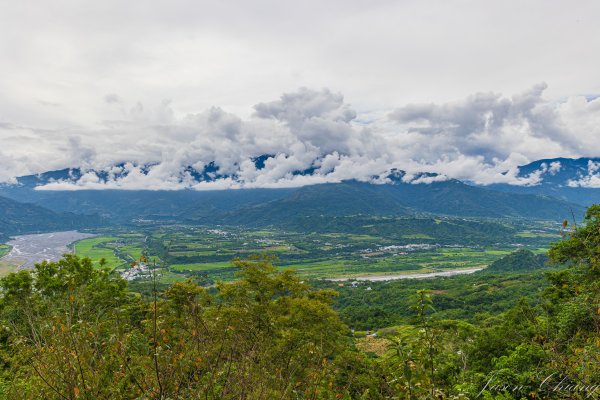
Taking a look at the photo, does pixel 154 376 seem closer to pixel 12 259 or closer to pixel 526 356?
pixel 526 356

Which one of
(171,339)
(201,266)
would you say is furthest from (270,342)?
(201,266)

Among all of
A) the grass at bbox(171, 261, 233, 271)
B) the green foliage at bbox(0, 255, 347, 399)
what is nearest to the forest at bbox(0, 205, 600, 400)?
the green foliage at bbox(0, 255, 347, 399)

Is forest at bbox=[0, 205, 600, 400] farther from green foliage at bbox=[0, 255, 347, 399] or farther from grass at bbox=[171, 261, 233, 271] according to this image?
grass at bbox=[171, 261, 233, 271]

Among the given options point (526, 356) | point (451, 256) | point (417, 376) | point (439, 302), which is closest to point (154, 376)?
point (417, 376)

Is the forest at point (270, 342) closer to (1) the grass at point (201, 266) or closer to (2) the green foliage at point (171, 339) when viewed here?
(2) the green foliage at point (171, 339)

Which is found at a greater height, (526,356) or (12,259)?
(526,356)

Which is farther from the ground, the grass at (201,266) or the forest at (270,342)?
the forest at (270,342)

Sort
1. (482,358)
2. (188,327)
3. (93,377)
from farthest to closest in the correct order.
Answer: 1. (482,358)
2. (188,327)
3. (93,377)

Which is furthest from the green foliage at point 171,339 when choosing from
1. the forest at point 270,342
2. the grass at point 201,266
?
the grass at point 201,266
